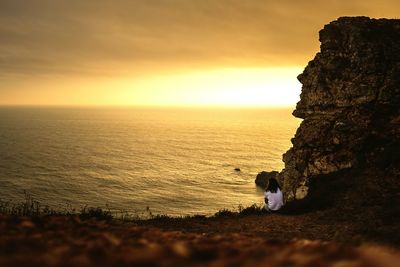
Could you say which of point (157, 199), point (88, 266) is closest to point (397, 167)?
point (88, 266)

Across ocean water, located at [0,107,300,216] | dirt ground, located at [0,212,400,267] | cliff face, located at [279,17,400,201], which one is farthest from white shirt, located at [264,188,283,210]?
ocean water, located at [0,107,300,216]

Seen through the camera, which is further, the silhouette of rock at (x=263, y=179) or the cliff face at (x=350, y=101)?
the silhouette of rock at (x=263, y=179)

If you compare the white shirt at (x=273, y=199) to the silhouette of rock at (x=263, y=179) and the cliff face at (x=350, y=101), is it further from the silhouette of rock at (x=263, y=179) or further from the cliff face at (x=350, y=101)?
the silhouette of rock at (x=263, y=179)

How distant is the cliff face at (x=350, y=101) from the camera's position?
84.0ft

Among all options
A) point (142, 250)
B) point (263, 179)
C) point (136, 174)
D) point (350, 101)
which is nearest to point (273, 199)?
point (350, 101)

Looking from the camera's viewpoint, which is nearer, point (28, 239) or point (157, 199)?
point (28, 239)

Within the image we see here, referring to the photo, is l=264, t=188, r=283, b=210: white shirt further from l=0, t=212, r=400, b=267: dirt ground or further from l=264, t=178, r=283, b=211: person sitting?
l=0, t=212, r=400, b=267: dirt ground

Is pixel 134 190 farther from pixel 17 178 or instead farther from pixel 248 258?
pixel 248 258

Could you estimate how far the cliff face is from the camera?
25.6 metres

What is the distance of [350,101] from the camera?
90.3 ft

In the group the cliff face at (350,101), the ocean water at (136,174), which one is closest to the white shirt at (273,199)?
the cliff face at (350,101)

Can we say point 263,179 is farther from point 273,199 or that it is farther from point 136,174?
point 273,199

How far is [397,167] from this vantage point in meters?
21.8

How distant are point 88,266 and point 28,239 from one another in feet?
5.96
